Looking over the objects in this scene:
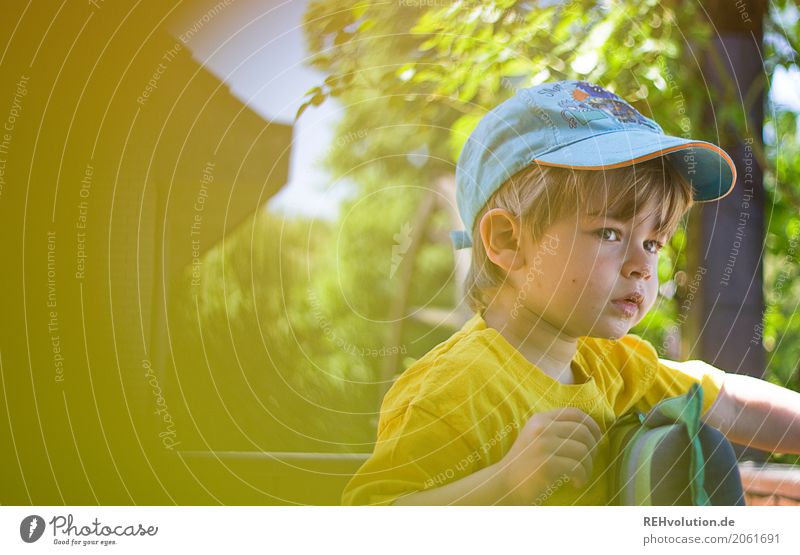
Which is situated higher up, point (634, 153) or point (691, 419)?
point (634, 153)

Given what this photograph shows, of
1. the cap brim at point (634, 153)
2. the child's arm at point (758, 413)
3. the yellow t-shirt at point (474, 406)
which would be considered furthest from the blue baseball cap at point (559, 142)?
the child's arm at point (758, 413)

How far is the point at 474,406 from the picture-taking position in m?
0.75

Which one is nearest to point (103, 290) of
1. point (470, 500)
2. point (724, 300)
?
point (470, 500)

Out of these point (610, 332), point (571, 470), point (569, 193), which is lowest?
point (571, 470)

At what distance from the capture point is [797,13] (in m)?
0.94

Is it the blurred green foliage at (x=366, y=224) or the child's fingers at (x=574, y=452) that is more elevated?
the blurred green foliage at (x=366, y=224)

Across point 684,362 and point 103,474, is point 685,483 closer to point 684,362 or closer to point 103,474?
point 684,362

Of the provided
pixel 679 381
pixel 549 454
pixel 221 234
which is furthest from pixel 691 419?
pixel 221 234

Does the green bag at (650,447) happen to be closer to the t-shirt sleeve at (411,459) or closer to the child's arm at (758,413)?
the child's arm at (758,413)

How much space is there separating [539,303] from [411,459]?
0.59 ft

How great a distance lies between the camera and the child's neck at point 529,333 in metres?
0.79

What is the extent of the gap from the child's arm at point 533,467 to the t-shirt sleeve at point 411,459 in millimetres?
12

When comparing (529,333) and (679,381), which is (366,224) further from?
(679,381)

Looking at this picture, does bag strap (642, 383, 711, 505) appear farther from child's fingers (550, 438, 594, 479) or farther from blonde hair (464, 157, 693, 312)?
blonde hair (464, 157, 693, 312)
